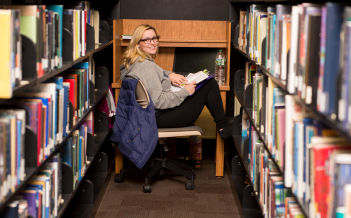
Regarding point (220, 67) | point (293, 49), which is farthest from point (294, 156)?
point (220, 67)

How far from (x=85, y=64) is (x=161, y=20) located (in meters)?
1.39

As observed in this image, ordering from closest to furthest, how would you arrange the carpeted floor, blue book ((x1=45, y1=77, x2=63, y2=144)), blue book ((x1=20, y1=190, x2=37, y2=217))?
blue book ((x1=20, y1=190, x2=37, y2=217))
blue book ((x1=45, y1=77, x2=63, y2=144))
the carpeted floor

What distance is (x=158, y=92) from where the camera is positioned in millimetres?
3359

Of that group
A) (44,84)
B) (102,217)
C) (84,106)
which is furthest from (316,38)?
(102,217)

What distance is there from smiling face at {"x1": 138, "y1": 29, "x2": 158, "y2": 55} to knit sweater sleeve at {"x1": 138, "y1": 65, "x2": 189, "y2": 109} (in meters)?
0.29

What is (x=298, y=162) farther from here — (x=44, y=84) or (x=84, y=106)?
(x=84, y=106)

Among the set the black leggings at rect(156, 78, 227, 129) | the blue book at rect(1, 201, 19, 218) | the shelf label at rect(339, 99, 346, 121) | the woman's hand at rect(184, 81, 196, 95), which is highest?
the shelf label at rect(339, 99, 346, 121)

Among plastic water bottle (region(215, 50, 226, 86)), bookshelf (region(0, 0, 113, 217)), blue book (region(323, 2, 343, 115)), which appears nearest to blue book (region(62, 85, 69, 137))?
bookshelf (region(0, 0, 113, 217))

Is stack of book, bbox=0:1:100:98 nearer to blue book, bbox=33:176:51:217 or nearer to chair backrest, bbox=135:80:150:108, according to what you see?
blue book, bbox=33:176:51:217

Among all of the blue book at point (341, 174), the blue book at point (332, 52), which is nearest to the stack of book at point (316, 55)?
the blue book at point (332, 52)

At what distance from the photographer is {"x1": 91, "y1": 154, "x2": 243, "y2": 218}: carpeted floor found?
3.11 metres

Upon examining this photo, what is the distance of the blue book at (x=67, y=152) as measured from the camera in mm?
2479

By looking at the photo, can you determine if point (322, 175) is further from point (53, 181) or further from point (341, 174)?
point (53, 181)

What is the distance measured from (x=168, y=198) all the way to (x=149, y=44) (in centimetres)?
124
